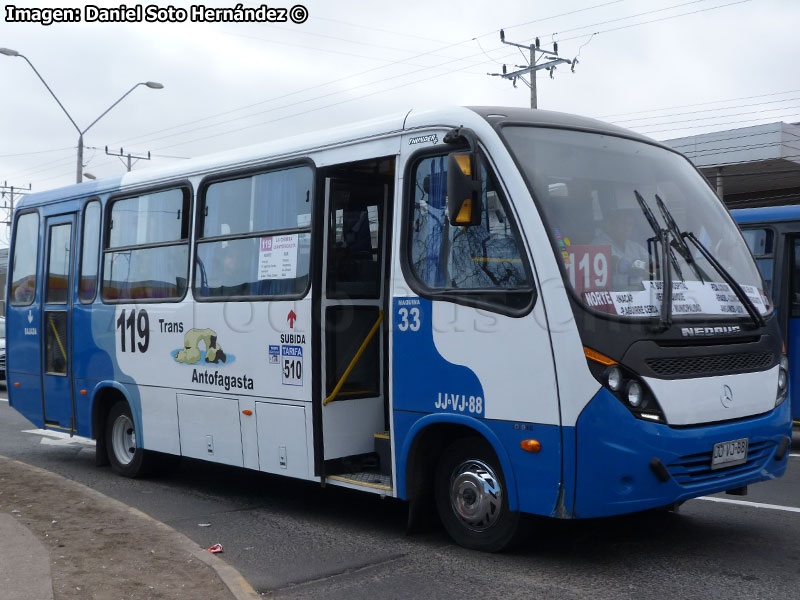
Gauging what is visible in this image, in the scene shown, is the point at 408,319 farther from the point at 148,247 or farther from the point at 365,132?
the point at 148,247

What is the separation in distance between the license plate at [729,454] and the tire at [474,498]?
128 cm

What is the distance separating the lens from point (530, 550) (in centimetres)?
662

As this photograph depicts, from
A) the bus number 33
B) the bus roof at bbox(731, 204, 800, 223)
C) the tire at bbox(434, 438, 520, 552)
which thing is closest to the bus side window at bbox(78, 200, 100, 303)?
the bus number 33

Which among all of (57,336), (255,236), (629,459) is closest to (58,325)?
(57,336)

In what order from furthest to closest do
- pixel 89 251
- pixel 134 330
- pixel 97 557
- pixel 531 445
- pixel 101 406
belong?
pixel 89 251
pixel 101 406
pixel 134 330
pixel 97 557
pixel 531 445

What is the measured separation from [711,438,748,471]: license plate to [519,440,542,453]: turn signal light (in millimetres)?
1084

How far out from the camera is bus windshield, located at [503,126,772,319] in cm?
605

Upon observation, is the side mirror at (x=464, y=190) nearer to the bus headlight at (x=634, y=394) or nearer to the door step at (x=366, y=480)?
the bus headlight at (x=634, y=394)

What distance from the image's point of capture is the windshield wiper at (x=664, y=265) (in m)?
6.01

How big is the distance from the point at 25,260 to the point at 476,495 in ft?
24.7

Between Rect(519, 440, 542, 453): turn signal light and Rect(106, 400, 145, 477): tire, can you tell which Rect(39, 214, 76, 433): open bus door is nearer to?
Rect(106, 400, 145, 477): tire

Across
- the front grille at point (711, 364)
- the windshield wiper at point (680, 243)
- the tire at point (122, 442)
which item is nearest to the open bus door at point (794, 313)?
the front grille at point (711, 364)

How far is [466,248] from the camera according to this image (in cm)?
653

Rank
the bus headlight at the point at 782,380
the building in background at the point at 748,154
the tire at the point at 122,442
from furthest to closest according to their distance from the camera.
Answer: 1. the building in background at the point at 748,154
2. the tire at the point at 122,442
3. the bus headlight at the point at 782,380
